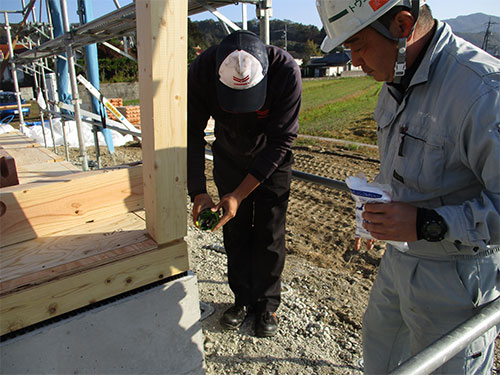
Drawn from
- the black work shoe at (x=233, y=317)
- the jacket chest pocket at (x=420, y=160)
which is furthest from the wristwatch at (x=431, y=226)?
the black work shoe at (x=233, y=317)

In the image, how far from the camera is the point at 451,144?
1.32m

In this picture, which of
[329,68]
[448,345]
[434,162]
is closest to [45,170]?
[434,162]

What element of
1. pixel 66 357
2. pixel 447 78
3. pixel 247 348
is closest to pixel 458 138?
pixel 447 78

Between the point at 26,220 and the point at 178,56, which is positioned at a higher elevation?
the point at 178,56

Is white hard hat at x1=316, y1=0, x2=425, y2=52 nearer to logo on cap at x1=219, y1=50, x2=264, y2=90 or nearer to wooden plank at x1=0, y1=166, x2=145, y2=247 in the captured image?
logo on cap at x1=219, y1=50, x2=264, y2=90

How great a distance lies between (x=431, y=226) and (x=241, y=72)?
3.94 ft

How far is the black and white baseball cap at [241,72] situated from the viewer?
1.95 meters

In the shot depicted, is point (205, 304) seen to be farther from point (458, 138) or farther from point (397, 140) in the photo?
point (458, 138)

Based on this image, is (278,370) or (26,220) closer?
(26,220)

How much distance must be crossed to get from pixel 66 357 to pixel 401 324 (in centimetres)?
153

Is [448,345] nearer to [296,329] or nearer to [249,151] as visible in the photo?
[249,151]

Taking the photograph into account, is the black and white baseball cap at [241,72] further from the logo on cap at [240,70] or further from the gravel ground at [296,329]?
the gravel ground at [296,329]

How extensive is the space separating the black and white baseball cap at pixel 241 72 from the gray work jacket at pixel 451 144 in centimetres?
73

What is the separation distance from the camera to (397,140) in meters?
1.55
